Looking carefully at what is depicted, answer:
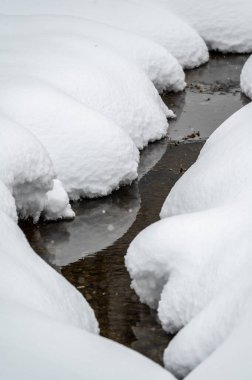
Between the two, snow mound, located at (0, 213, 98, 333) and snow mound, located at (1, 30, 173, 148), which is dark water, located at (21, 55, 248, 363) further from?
snow mound, located at (0, 213, 98, 333)

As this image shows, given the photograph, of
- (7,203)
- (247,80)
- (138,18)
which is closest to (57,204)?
(7,203)

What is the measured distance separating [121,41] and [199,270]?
681 centimetres

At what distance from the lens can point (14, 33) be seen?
13.0 metres

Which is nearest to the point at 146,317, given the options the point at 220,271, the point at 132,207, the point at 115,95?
the point at 220,271

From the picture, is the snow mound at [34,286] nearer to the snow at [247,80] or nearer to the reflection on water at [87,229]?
the reflection on water at [87,229]

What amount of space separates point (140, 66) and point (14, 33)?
1.74 meters

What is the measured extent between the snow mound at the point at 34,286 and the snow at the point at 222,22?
9.29 metres

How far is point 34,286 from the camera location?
247 inches

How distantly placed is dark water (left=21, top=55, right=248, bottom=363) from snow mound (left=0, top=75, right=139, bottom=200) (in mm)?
219

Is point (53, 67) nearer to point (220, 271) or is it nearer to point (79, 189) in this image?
point (79, 189)

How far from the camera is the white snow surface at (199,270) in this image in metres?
6.33

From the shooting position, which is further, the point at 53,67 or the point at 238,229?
the point at 53,67

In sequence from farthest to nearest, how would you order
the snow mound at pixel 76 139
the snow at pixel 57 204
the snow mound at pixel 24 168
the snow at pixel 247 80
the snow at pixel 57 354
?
the snow at pixel 247 80 → the snow mound at pixel 76 139 → the snow at pixel 57 204 → the snow mound at pixel 24 168 → the snow at pixel 57 354

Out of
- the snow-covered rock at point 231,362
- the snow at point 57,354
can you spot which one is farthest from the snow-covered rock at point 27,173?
the snow-covered rock at point 231,362
